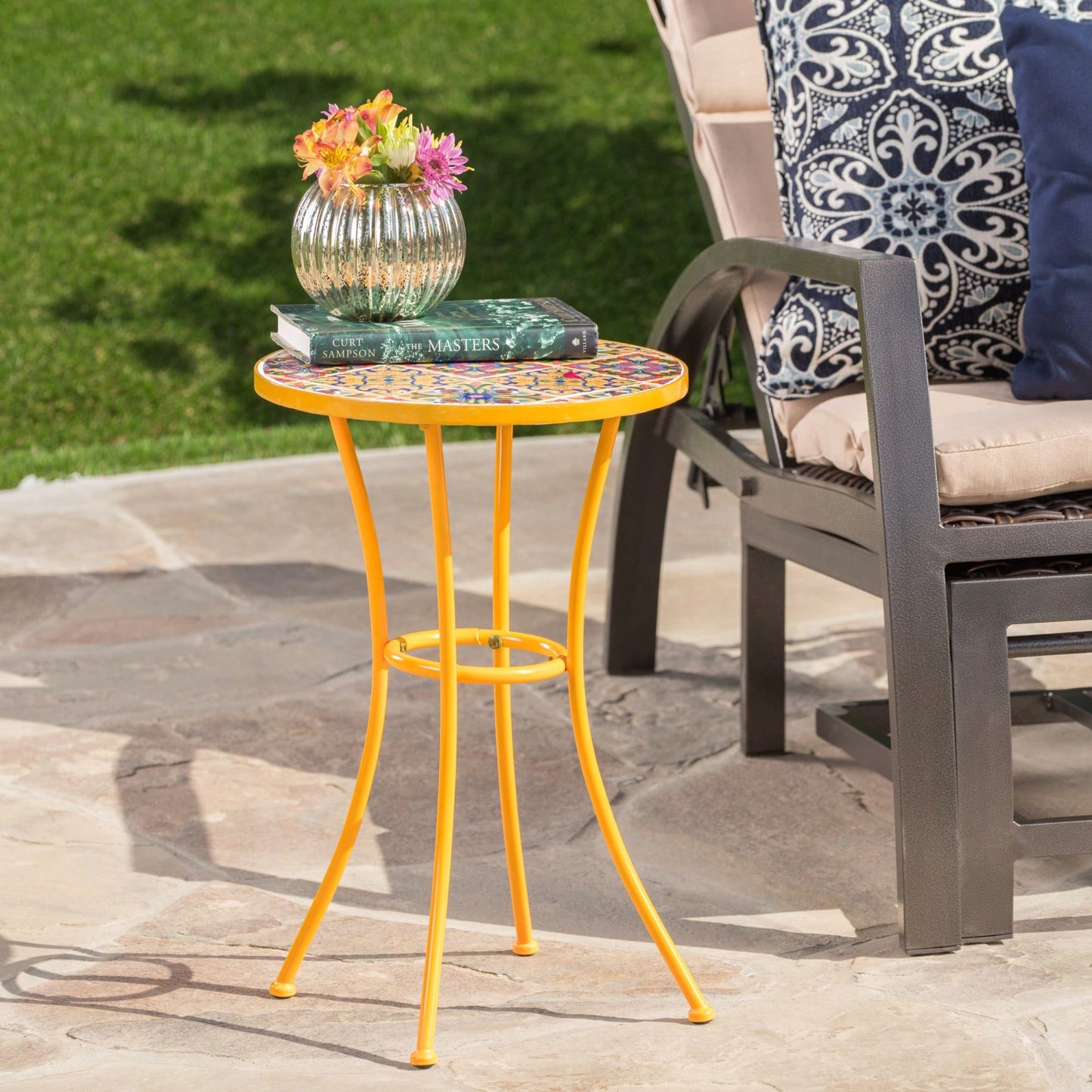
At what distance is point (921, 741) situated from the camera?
1878mm

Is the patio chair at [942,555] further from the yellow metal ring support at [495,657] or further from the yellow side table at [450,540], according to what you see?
the yellow metal ring support at [495,657]

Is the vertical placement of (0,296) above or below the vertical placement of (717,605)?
above

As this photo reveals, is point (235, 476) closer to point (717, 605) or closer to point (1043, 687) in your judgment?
point (717, 605)

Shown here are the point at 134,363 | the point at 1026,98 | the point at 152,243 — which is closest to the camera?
the point at 1026,98

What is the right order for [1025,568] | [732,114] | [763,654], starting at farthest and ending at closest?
1. [732,114]
2. [763,654]
3. [1025,568]

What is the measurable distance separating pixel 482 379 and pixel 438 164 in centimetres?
31

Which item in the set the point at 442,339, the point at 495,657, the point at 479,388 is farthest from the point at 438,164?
the point at 495,657

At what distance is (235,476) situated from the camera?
418 cm

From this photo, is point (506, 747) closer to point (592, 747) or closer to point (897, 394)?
point (592, 747)

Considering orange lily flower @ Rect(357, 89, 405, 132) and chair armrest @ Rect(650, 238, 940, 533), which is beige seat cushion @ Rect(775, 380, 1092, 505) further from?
→ orange lily flower @ Rect(357, 89, 405, 132)

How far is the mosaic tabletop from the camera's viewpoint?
1.56m

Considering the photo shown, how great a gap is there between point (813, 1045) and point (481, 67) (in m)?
5.64

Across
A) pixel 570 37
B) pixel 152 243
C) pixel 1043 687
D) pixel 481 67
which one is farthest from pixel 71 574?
pixel 570 37

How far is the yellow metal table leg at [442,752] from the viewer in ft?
5.49
